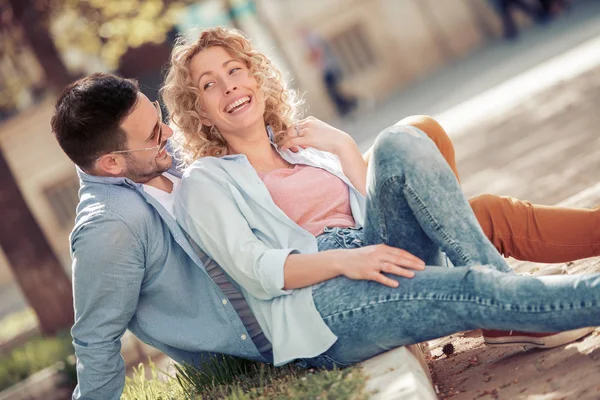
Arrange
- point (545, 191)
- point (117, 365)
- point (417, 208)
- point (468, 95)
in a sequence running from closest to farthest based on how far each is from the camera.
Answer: point (417, 208), point (117, 365), point (545, 191), point (468, 95)

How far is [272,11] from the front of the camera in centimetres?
2348

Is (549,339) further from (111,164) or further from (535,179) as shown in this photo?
(535,179)

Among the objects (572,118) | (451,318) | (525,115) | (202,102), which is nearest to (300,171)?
(202,102)

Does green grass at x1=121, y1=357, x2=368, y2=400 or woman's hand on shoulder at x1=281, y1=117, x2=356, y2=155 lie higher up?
woman's hand on shoulder at x1=281, y1=117, x2=356, y2=155

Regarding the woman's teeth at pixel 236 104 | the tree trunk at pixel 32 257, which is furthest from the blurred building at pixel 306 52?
the woman's teeth at pixel 236 104

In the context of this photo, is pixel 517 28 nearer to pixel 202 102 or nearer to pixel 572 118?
pixel 572 118

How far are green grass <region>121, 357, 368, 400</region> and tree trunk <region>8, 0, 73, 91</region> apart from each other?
23.5 ft

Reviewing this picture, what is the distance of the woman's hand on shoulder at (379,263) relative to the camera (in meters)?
3.58

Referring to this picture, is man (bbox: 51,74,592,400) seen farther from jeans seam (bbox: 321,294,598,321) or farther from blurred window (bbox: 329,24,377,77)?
blurred window (bbox: 329,24,377,77)

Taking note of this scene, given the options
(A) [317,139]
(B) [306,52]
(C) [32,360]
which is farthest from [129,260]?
(B) [306,52]

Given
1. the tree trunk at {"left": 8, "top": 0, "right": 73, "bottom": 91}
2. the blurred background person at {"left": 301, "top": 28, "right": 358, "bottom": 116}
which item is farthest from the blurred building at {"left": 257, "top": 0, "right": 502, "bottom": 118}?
the tree trunk at {"left": 8, "top": 0, "right": 73, "bottom": 91}

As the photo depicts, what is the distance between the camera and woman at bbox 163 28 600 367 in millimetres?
3422

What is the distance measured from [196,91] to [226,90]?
0.17 m

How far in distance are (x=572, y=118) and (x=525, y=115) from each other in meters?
1.63
